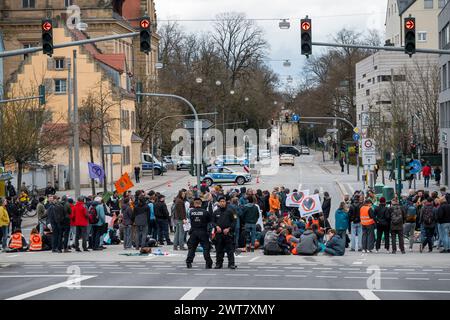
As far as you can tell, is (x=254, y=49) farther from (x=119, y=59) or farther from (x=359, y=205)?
(x=359, y=205)

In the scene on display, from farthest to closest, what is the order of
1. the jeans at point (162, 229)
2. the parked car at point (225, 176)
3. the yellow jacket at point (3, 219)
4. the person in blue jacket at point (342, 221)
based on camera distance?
the parked car at point (225, 176), the jeans at point (162, 229), the yellow jacket at point (3, 219), the person in blue jacket at point (342, 221)

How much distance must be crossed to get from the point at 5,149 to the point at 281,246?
1067 inches

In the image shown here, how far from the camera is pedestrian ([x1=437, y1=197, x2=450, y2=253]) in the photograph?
27406 millimetres

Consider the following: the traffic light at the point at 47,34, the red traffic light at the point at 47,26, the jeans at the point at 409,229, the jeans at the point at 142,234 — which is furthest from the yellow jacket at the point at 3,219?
the jeans at the point at 409,229

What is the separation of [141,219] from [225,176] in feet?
138

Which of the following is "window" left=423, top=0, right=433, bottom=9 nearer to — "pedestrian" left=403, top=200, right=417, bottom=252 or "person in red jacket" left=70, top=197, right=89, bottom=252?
"pedestrian" left=403, top=200, right=417, bottom=252

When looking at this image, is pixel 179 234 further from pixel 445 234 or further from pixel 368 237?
pixel 445 234

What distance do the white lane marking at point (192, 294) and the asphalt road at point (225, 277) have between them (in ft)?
0.04

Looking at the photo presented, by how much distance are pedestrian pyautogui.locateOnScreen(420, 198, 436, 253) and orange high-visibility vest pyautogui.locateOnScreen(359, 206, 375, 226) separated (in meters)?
1.38

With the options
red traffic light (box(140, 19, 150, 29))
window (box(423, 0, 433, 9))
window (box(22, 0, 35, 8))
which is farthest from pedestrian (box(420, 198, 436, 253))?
window (box(423, 0, 433, 9))

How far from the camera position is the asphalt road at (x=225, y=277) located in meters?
17.8

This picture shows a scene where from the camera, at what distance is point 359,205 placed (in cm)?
2803

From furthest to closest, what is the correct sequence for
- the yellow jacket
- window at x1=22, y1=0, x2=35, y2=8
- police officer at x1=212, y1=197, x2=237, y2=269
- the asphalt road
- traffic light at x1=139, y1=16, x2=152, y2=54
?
window at x1=22, y1=0, x2=35, y2=8 → the yellow jacket → traffic light at x1=139, y1=16, x2=152, y2=54 → police officer at x1=212, y1=197, x2=237, y2=269 → the asphalt road

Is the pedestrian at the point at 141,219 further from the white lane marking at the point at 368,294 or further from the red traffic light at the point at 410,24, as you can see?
the white lane marking at the point at 368,294
